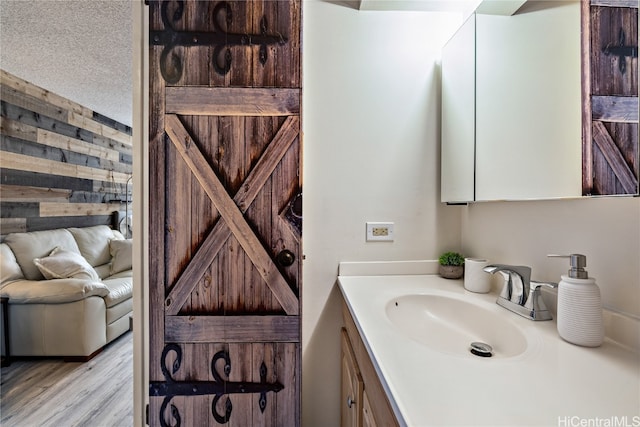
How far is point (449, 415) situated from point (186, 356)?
1.24m

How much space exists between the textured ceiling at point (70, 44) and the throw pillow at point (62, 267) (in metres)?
1.76

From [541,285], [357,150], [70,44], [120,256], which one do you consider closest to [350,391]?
[541,285]

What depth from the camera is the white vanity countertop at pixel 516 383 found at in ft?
1.60

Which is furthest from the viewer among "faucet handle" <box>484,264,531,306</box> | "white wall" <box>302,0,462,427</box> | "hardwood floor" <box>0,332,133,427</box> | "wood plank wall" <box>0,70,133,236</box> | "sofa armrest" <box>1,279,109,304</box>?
"wood plank wall" <box>0,70,133,236</box>

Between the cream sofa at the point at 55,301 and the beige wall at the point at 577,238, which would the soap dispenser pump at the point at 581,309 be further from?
the cream sofa at the point at 55,301

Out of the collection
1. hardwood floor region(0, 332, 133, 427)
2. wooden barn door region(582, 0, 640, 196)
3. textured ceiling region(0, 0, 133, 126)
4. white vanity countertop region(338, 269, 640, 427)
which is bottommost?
hardwood floor region(0, 332, 133, 427)

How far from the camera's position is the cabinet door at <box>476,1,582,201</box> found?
33.1 inches

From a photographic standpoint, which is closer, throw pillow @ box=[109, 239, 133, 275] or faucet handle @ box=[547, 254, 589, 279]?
faucet handle @ box=[547, 254, 589, 279]

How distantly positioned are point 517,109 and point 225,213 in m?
1.22

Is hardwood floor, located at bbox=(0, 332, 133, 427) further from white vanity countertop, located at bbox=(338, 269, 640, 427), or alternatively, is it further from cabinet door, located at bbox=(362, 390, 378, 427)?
white vanity countertop, located at bbox=(338, 269, 640, 427)

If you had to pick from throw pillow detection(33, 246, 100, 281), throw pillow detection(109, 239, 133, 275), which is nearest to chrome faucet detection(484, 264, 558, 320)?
throw pillow detection(33, 246, 100, 281)

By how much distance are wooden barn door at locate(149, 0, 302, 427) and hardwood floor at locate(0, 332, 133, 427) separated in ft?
2.97

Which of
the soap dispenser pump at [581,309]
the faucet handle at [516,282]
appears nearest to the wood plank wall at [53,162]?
the faucet handle at [516,282]

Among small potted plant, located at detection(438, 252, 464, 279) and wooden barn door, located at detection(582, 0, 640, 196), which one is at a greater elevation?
wooden barn door, located at detection(582, 0, 640, 196)
